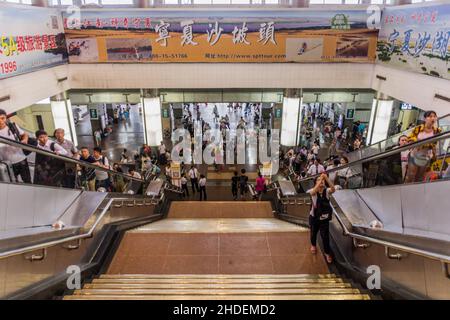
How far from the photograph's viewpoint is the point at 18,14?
9.91 m

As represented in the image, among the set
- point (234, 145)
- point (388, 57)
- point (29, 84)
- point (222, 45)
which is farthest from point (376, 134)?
point (29, 84)

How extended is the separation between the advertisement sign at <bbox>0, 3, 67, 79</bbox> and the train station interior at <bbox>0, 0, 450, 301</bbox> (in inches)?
2.2

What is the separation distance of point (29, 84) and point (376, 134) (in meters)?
13.0

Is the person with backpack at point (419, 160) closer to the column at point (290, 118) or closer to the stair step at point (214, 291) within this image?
the stair step at point (214, 291)

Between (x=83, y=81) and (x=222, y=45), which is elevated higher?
(x=222, y=45)

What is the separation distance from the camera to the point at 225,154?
49.0 ft

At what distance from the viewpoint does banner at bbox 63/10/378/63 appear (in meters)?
12.2

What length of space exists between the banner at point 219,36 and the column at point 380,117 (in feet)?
5.71

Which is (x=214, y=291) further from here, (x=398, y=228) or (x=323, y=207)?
(x=398, y=228)

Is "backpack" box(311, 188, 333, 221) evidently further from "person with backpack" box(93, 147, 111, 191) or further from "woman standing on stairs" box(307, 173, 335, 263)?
"person with backpack" box(93, 147, 111, 191)

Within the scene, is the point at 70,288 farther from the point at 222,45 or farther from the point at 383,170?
the point at 222,45

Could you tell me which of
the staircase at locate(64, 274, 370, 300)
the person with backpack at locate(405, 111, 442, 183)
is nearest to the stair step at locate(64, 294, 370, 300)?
the staircase at locate(64, 274, 370, 300)

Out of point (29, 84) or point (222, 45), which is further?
point (222, 45)
